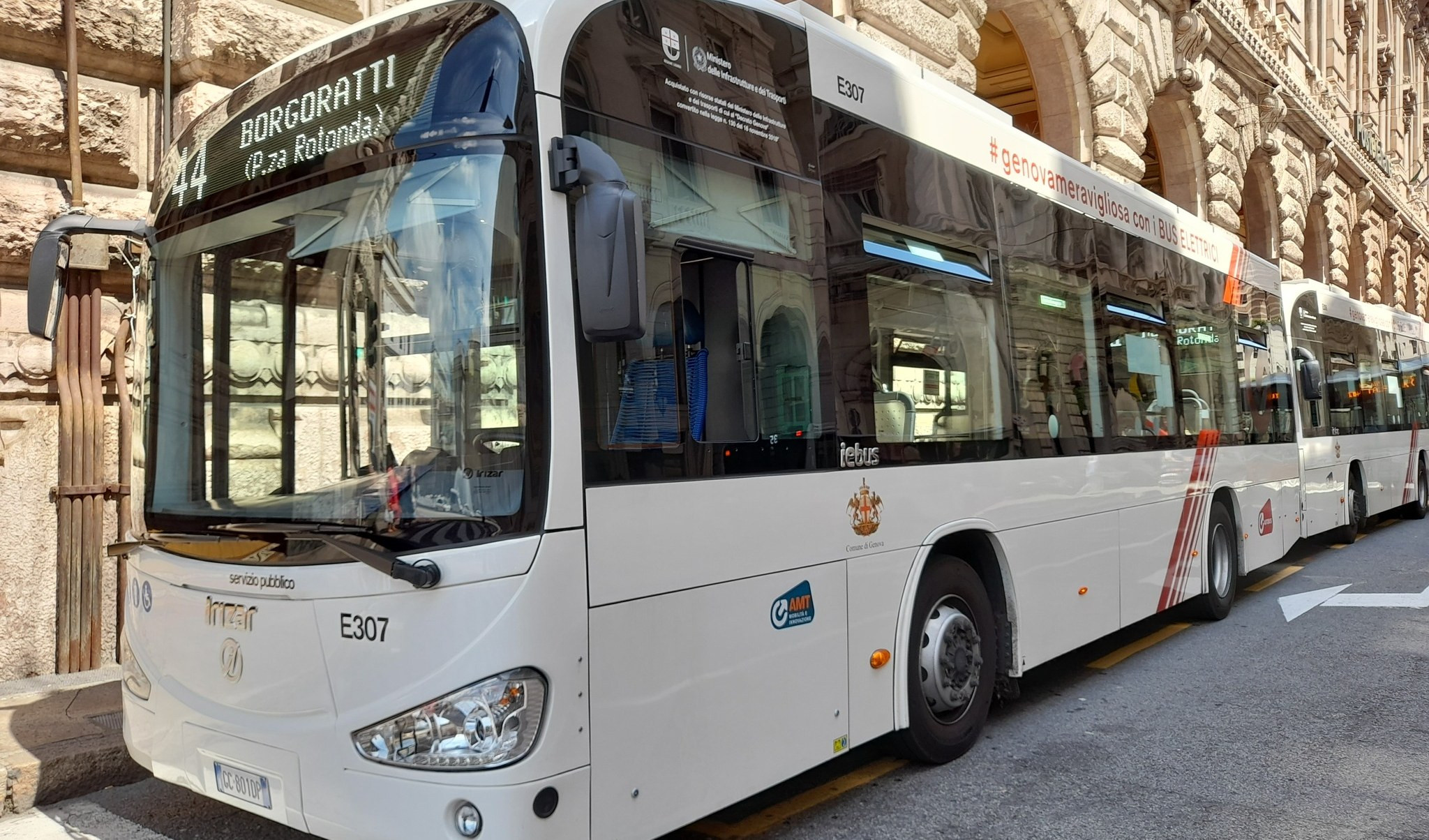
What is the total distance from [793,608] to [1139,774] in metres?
2.03

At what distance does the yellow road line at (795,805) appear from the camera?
4148 mm

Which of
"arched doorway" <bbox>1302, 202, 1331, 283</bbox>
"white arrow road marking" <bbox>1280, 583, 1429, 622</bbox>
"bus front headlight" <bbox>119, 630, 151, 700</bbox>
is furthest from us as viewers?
"arched doorway" <bbox>1302, 202, 1331, 283</bbox>

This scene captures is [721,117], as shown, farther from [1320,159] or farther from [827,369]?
[1320,159]

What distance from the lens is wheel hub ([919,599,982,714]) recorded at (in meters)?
4.74

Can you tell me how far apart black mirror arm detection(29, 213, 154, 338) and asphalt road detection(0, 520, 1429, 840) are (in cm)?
198

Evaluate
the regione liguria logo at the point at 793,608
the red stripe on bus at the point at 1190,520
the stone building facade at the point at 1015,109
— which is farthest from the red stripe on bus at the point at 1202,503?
the stone building facade at the point at 1015,109

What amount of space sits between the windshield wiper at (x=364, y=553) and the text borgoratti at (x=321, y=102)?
1.27m

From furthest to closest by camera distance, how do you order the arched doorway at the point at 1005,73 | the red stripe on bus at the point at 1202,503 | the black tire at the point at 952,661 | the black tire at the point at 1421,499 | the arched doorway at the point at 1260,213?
the arched doorway at the point at 1260,213, the arched doorway at the point at 1005,73, the black tire at the point at 1421,499, the red stripe on bus at the point at 1202,503, the black tire at the point at 952,661

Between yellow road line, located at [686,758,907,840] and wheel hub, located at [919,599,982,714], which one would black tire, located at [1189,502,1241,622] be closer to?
wheel hub, located at [919,599,982,714]

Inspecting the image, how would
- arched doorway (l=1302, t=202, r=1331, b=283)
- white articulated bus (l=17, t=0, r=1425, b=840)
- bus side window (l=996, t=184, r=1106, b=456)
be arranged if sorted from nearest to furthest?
1. white articulated bus (l=17, t=0, r=1425, b=840)
2. bus side window (l=996, t=184, r=1106, b=456)
3. arched doorway (l=1302, t=202, r=1331, b=283)

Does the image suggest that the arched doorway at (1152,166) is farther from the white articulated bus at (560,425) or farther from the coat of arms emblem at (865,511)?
the coat of arms emblem at (865,511)

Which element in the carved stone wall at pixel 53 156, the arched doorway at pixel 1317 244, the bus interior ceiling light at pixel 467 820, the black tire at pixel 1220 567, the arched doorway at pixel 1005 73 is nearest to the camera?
the bus interior ceiling light at pixel 467 820

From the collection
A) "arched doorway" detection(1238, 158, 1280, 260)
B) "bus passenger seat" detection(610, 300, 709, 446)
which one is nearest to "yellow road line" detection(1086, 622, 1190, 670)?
"bus passenger seat" detection(610, 300, 709, 446)

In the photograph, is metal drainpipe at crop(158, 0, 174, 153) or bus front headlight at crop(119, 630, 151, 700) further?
metal drainpipe at crop(158, 0, 174, 153)
